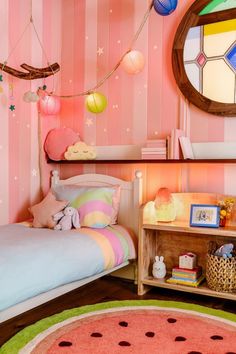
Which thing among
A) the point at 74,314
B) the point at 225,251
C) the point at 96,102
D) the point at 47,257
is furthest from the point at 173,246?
the point at 96,102

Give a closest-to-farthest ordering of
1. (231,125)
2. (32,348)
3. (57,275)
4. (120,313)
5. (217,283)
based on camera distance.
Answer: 1. (32,348)
2. (57,275)
3. (120,313)
4. (217,283)
5. (231,125)

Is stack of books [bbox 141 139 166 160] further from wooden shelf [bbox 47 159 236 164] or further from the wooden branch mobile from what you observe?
the wooden branch mobile

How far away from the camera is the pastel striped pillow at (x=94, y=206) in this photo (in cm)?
280

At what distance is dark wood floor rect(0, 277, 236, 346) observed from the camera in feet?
7.30

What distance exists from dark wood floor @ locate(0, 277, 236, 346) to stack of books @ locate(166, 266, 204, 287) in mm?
115

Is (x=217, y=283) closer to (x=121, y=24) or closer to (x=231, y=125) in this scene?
(x=231, y=125)

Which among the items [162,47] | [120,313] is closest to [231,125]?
[162,47]

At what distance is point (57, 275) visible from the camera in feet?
6.93

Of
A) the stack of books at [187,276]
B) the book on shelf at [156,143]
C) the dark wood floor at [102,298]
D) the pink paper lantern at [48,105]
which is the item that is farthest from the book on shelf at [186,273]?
the pink paper lantern at [48,105]

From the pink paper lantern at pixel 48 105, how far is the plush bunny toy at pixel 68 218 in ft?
3.16

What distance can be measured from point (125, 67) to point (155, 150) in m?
0.69

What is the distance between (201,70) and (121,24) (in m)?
0.86

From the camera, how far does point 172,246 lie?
293 centimetres

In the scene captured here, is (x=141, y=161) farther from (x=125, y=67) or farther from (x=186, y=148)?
(x=125, y=67)
